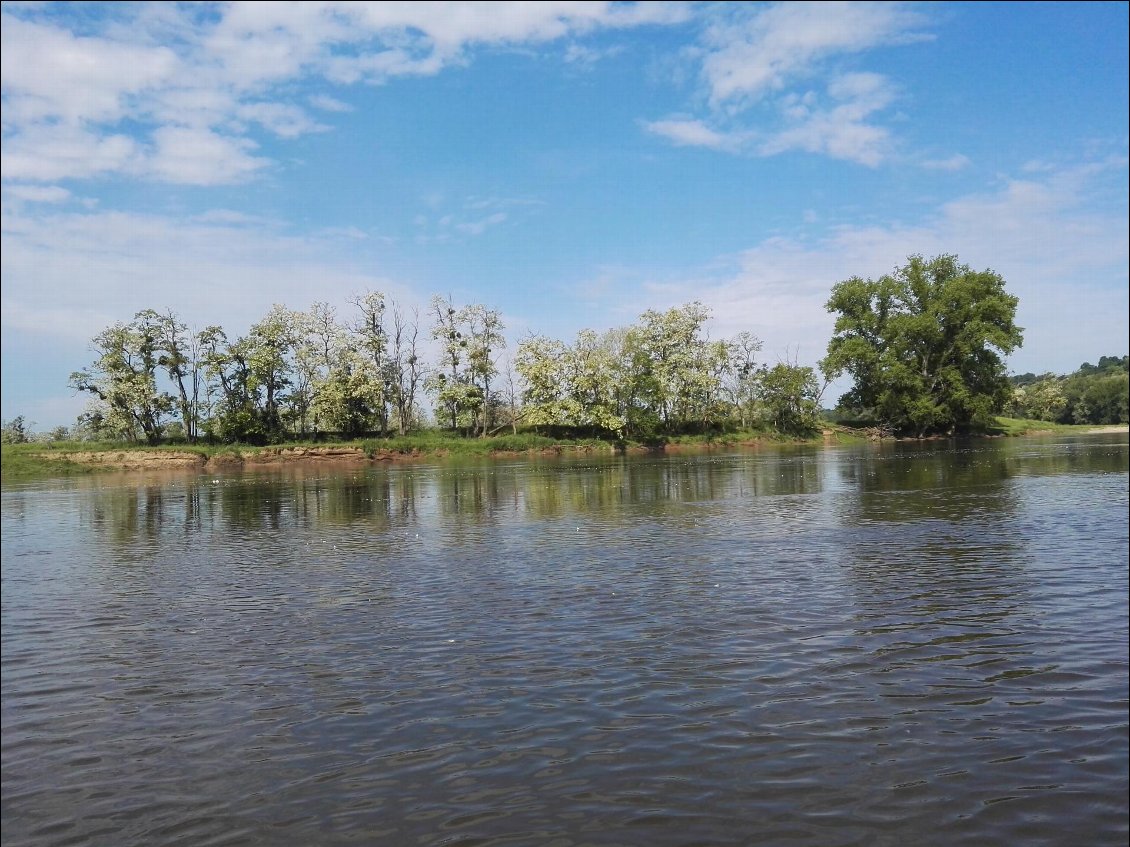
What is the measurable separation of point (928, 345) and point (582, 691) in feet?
374

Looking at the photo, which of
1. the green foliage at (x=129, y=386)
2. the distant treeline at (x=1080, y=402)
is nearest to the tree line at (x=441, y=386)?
the green foliage at (x=129, y=386)

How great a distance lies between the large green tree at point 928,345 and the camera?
349 ft

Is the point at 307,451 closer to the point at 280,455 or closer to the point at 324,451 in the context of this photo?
the point at 324,451

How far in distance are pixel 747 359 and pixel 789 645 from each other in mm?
107613

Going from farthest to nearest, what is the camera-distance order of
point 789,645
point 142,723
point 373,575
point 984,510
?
point 984,510 → point 373,575 → point 789,645 → point 142,723

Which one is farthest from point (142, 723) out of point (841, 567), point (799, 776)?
point (841, 567)

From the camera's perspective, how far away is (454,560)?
70.9ft

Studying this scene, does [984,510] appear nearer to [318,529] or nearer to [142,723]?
[318,529]

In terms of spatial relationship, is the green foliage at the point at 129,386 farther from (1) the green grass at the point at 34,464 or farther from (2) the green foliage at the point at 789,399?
(2) the green foliage at the point at 789,399

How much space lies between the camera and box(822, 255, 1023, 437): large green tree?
349 feet

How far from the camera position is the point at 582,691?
35.4 feet

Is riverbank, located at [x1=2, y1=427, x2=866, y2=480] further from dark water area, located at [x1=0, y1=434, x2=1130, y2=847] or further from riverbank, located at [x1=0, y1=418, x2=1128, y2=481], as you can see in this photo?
dark water area, located at [x1=0, y1=434, x2=1130, y2=847]

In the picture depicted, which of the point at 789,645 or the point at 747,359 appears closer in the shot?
the point at 789,645

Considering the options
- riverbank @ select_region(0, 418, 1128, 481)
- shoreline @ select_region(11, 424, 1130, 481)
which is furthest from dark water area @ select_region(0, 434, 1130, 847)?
shoreline @ select_region(11, 424, 1130, 481)
